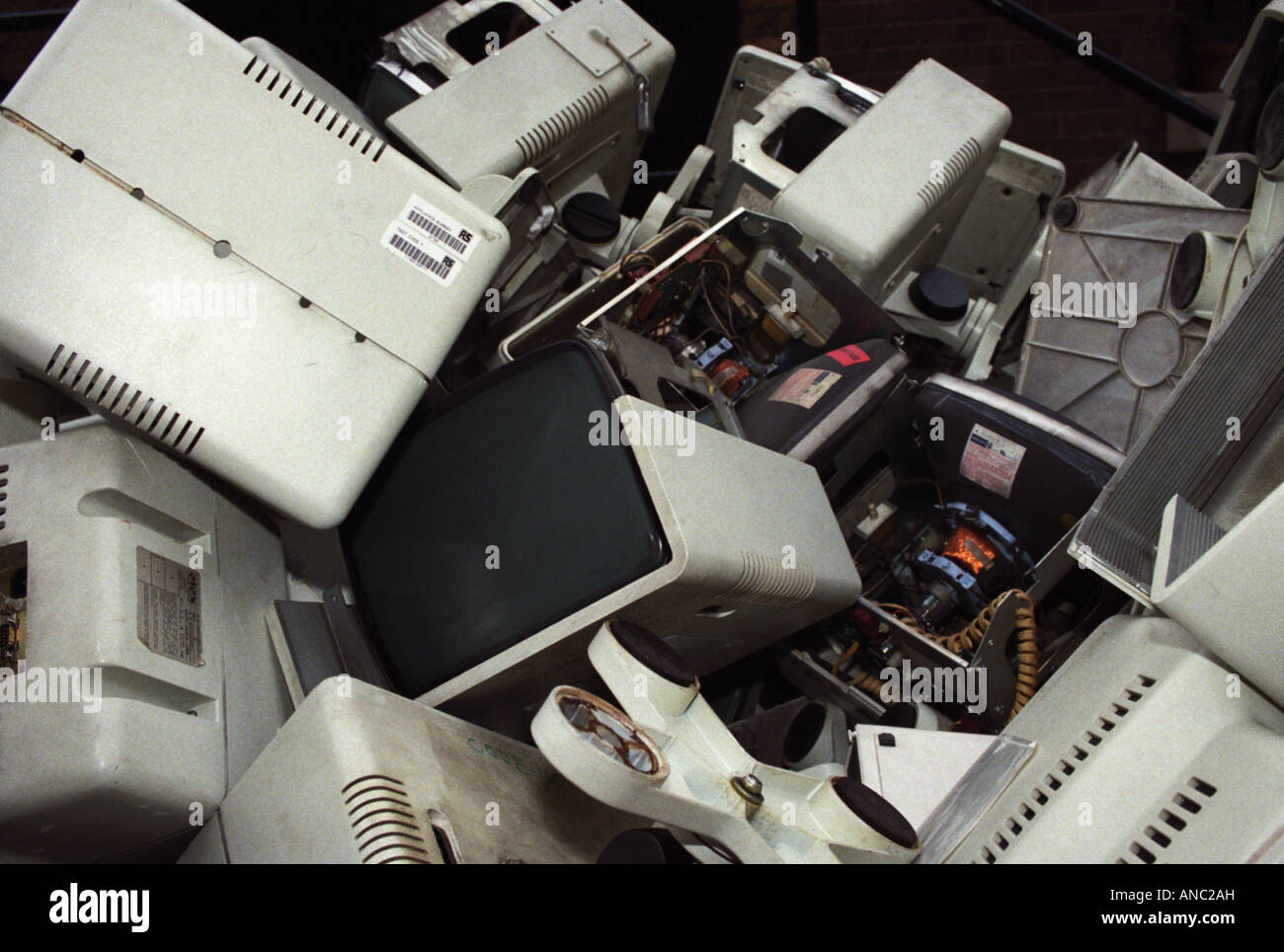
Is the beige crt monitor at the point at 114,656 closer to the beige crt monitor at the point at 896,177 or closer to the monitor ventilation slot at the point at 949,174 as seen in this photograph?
the beige crt monitor at the point at 896,177

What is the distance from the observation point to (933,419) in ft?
5.20

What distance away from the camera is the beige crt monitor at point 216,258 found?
1.19 m

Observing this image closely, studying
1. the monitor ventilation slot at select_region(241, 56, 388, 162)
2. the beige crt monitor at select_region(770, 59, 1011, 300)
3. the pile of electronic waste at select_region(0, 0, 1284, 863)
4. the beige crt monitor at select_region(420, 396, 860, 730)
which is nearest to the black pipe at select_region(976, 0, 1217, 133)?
the pile of electronic waste at select_region(0, 0, 1284, 863)

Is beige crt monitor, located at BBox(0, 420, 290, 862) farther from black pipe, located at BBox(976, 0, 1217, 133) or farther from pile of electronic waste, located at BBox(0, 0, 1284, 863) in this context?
black pipe, located at BBox(976, 0, 1217, 133)

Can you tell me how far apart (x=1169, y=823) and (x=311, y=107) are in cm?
124

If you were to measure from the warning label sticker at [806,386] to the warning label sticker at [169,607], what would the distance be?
2.86 ft

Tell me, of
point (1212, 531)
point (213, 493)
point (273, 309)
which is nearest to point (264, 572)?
point (213, 493)

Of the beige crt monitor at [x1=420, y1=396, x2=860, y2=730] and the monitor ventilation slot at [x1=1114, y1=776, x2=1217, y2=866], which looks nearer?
the monitor ventilation slot at [x1=1114, y1=776, x2=1217, y2=866]

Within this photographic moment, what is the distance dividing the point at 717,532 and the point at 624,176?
118 cm

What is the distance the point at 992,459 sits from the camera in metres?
1.54

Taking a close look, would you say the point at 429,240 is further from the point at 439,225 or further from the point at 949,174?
the point at 949,174

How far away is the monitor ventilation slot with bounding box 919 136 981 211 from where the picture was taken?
1713 millimetres

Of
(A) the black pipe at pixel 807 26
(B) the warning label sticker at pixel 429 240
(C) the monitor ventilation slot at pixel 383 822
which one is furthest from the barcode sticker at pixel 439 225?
(A) the black pipe at pixel 807 26

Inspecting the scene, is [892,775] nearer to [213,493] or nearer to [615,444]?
[615,444]
